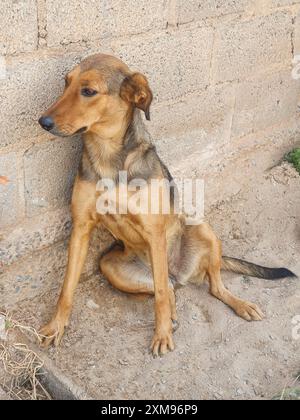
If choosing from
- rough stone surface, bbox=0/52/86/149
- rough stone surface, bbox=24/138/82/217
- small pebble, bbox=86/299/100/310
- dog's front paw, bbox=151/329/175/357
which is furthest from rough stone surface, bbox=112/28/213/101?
dog's front paw, bbox=151/329/175/357

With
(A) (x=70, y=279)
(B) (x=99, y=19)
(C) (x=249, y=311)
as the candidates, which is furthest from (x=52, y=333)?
(B) (x=99, y=19)

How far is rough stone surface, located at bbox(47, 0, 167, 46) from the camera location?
359 centimetres

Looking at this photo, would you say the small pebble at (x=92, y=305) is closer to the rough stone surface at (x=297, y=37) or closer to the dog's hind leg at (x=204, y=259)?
the dog's hind leg at (x=204, y=259)

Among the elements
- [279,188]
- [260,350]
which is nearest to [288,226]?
[279,188]

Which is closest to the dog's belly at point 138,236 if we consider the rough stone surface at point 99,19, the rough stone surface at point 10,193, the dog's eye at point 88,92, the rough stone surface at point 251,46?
the rough stone surface at point 10,193

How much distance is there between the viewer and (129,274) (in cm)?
425

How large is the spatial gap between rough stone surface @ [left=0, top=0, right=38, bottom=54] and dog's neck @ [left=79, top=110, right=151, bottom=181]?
0.62 metres

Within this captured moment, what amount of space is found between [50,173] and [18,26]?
927 mm

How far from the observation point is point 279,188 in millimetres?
5578

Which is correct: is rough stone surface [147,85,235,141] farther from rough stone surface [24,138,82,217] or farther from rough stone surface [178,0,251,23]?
rough stone surface [24,138,82,217]

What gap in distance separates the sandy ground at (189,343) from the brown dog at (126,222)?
0.33ft

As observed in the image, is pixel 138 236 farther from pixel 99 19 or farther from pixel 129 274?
pixel 99 19

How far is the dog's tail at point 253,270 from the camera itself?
4535 millimetres

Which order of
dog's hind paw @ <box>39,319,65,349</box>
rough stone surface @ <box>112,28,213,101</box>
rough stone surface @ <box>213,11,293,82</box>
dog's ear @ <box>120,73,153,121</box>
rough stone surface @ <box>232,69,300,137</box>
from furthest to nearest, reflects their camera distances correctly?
1. rough stone surface @ <box>232,69,300,137</box>
2. rough stone surface @ <box>213,11,293,82</box>
3. rough stone surface @ <box>112,28,213,101</box>
4. dog's hind paw @ <box>39,319,65,349</box>
5. dog's ear @ <box>120,73,153,121</box>
